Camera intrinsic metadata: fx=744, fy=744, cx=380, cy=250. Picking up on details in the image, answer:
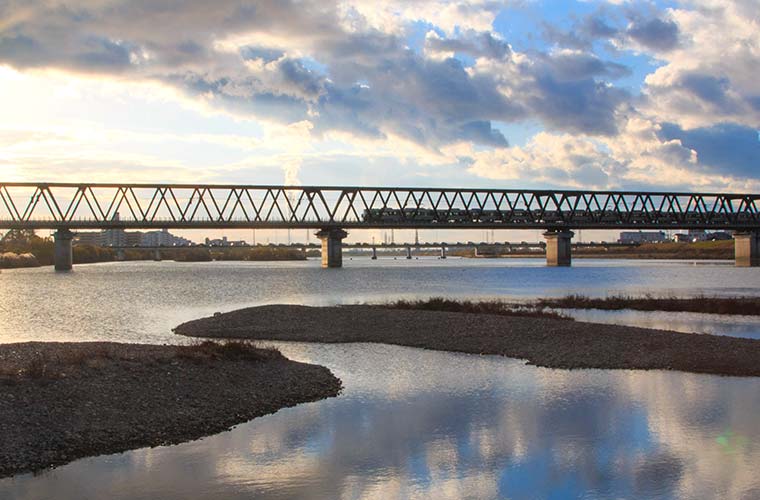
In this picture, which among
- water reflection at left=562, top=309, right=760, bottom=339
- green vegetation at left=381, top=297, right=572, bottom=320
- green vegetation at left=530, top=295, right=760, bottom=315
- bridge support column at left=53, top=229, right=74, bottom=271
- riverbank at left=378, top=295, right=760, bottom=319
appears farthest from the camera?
bridge support column at left=53, top=229, right=74, bottom=271

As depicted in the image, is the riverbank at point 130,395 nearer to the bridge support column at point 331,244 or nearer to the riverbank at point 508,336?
the riverbank at point 508,336

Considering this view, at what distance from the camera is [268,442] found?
2012 cm

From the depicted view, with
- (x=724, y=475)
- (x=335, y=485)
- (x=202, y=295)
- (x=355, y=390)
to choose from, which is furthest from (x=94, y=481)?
(x=202, y=295)

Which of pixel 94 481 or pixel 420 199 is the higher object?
pixel 420 199

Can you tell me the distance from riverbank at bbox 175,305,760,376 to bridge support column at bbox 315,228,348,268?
131 meters

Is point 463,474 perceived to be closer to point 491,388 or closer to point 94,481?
point 94,481

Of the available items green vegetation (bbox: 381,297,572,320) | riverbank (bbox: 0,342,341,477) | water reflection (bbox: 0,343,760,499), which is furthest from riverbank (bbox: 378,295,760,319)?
riverbank (bbox: 0,342,341,477)

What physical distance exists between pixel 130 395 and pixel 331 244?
170 meters

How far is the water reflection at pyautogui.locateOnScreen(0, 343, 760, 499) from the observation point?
1661 centimetres

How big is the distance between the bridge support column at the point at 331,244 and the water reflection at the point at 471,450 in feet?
519

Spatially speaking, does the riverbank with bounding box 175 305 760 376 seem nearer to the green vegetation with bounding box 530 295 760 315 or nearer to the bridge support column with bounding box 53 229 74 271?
the green vegetation with bounding box 530 295 760 315

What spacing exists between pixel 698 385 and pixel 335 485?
1703 centimetres

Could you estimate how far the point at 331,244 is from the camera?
19188cm

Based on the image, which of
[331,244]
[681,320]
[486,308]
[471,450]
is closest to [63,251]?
[331,244]
